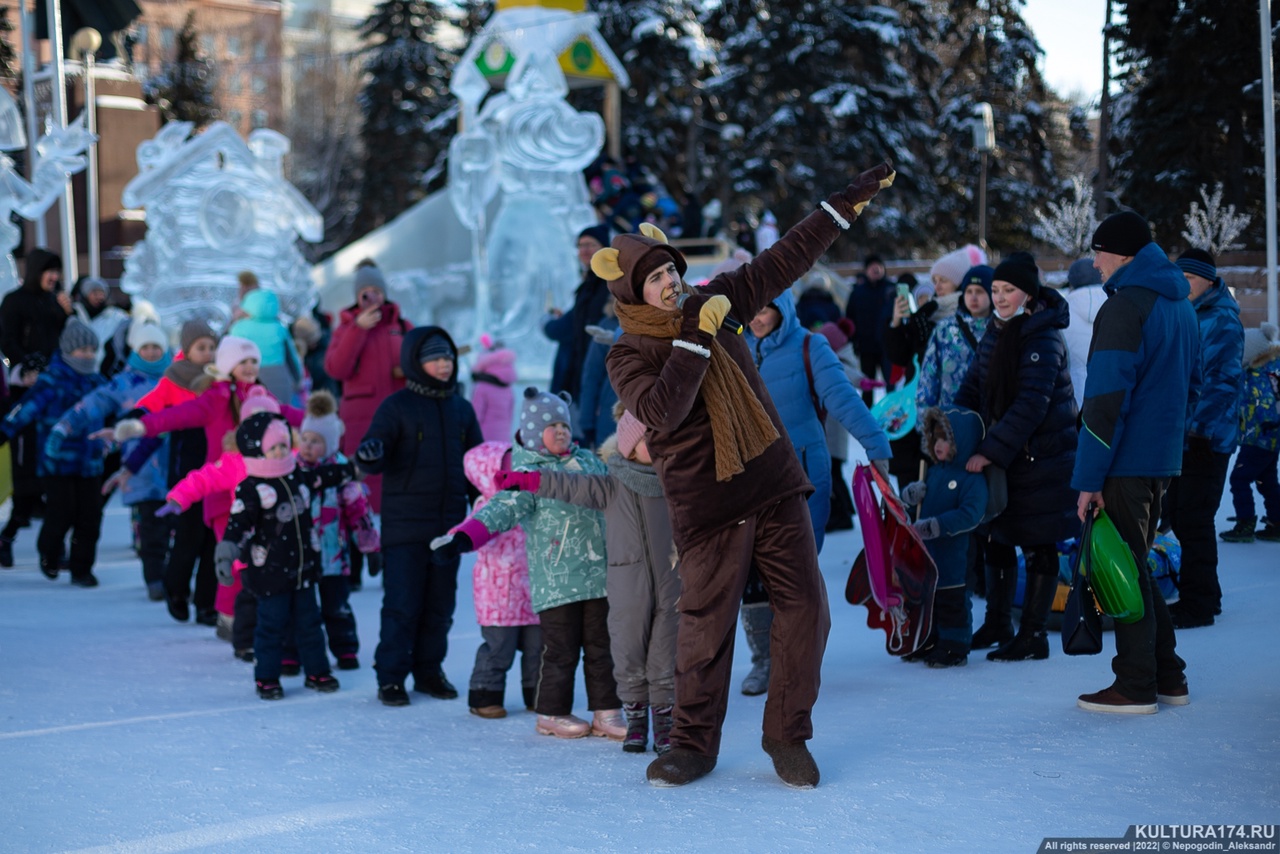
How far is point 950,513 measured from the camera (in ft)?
19.5

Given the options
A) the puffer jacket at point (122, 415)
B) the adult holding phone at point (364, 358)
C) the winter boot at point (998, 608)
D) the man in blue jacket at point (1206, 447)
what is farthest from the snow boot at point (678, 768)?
the adult holding phone at point (364, 358)

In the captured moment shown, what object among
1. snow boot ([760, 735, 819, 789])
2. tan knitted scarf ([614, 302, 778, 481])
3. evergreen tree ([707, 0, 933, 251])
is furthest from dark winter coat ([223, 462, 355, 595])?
evergreen tree ([707, 0, 933, 251])

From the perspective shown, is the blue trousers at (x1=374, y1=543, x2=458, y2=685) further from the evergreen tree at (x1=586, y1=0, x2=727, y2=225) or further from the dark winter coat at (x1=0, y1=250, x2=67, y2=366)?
the evergreen tree at (x1=586, y1=0, x2=727, y2=225)

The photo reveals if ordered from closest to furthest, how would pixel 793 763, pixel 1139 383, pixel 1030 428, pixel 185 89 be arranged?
pixel 793 763 → pixel 1139 383 → pixel 1030 428 → pixel 185 89

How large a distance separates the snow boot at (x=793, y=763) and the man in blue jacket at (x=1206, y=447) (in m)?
2.88

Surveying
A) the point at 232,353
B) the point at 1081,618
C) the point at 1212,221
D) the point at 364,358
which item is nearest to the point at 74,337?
the point at 364,358

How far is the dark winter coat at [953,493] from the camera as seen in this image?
5930 mm

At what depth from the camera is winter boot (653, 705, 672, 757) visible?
4855 millimetres

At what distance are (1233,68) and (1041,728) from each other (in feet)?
26.9

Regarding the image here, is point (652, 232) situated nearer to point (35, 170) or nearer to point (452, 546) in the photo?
point (452, 546)

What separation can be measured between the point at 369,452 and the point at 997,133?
3059cm

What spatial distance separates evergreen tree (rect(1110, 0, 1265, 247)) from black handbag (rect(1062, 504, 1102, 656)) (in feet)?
22.9

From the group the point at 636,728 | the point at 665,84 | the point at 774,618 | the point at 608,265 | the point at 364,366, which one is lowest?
the point at 636,728

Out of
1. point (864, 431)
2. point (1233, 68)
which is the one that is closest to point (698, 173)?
point (1233, 68)
